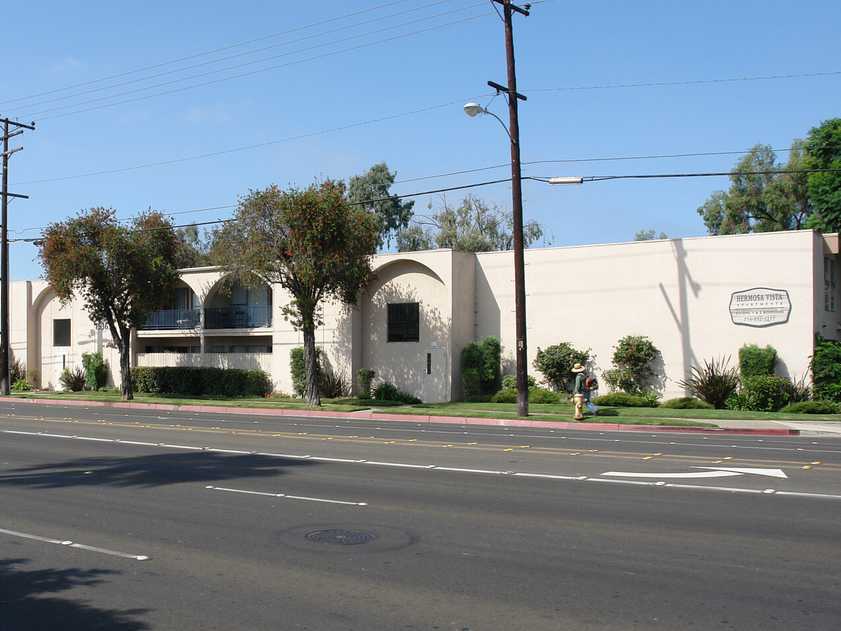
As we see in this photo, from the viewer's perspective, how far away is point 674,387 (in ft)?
102

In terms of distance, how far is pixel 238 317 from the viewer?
41719mm

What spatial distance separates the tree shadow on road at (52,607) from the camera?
20.0 ft

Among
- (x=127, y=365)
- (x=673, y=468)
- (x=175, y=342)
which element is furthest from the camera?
(x=175, y=342)

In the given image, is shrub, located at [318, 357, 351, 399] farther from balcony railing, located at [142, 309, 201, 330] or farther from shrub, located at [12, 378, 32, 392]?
shrub, located at [12, 378, 32, 392]

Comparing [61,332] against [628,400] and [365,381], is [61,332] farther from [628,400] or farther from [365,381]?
[628,400]

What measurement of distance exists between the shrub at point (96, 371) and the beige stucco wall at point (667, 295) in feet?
72.9

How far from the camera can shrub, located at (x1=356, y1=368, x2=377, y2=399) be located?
3656 centimetres

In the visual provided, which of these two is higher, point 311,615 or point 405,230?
point 405,230

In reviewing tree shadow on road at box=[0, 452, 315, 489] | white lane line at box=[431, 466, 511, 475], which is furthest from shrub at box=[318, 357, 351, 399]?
white lane line at box=[431, 466, 511, 475]

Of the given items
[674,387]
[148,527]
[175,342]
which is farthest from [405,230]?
[148,527]

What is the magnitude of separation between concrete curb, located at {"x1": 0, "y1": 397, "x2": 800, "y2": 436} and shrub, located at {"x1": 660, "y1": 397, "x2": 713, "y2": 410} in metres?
5.94

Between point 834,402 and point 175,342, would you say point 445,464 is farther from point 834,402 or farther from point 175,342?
point 175,342

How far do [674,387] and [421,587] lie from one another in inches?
1008

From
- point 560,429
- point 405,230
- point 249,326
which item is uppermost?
point 405,230
